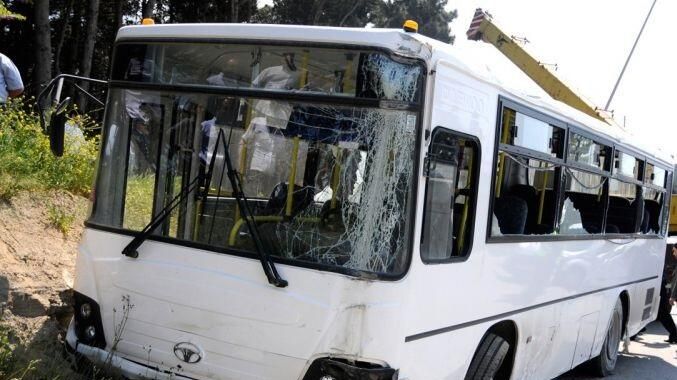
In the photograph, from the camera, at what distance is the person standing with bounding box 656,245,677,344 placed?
10.9m

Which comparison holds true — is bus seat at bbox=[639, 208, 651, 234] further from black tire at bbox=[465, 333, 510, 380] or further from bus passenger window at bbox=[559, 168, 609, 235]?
black tire at bbox=[465, 333, 510, 380]

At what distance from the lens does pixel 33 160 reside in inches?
292

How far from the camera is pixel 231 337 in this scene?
397cm

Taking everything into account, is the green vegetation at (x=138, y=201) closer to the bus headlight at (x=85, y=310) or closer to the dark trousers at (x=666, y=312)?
the bus headlight at (x=85, y=310)

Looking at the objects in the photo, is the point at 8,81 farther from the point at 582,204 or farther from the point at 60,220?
the point at 582,204

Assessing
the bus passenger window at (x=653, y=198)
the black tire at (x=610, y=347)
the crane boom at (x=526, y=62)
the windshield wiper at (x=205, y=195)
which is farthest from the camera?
the crane boom at (x=526, y=62)

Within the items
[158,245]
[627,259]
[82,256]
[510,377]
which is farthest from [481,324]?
[627,259]

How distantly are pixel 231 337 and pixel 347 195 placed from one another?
41.2 inches

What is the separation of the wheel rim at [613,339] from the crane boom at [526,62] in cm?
318

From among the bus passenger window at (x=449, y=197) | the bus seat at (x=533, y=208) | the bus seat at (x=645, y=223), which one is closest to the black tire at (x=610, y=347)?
the bus seat at (x=645, y=223)

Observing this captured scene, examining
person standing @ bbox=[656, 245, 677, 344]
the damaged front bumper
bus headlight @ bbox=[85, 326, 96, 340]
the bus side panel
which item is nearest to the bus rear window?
the bus side panel

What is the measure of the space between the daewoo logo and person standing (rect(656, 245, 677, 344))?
29.8 ft

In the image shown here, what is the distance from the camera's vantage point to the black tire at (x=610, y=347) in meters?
8.30

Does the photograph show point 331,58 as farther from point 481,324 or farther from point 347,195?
point 481,324
